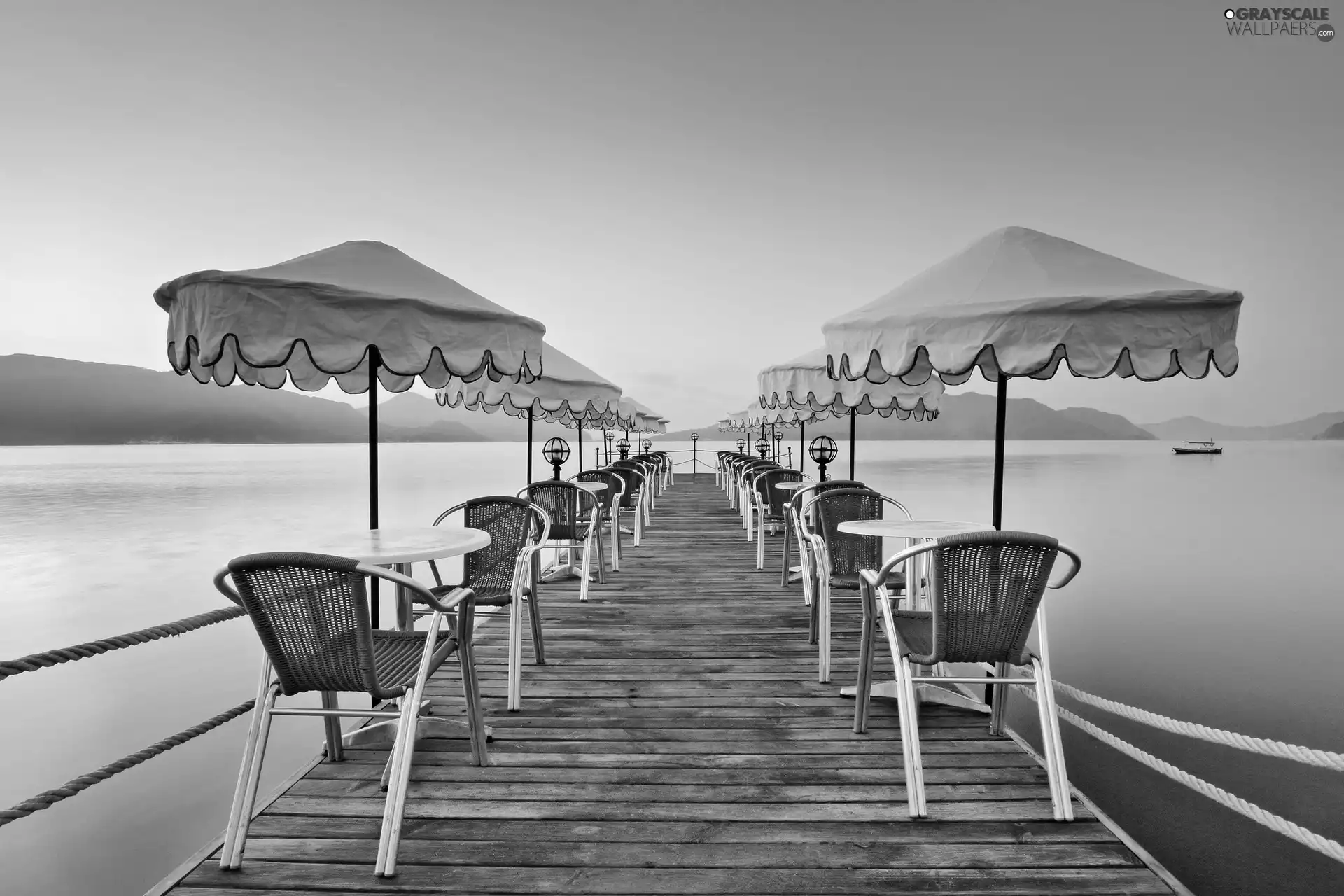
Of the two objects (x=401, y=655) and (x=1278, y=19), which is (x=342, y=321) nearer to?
(x=401, y=655)

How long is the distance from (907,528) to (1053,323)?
1147 millimetres

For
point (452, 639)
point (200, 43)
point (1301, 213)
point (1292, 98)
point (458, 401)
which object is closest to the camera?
point (452, 639)

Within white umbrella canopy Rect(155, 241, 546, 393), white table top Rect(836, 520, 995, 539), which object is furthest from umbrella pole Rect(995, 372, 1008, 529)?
white umbrella canopy Rect(155, 241, 546, 393)

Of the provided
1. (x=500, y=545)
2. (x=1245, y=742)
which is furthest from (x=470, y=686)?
(x=1245, y=742)

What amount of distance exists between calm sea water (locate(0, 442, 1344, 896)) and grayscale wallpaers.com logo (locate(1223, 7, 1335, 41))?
30.9ft

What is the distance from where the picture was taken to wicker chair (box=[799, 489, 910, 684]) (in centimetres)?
322

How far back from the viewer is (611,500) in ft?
21.9

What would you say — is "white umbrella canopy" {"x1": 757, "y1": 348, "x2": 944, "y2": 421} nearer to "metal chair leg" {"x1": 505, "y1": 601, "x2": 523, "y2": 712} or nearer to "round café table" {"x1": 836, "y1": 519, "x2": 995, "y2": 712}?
"round café table" {"x1": 836, "y1": 519, "x2": 995, "y2": 712}

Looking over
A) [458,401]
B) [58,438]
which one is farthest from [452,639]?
[58,438]

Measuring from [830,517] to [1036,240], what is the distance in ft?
6.02

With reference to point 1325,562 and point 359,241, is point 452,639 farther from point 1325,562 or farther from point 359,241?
point 1325,562

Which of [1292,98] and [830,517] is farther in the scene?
[1292,98]

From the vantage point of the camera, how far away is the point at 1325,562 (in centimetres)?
1221

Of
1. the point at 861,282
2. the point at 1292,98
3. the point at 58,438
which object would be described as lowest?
the point at 58,438
